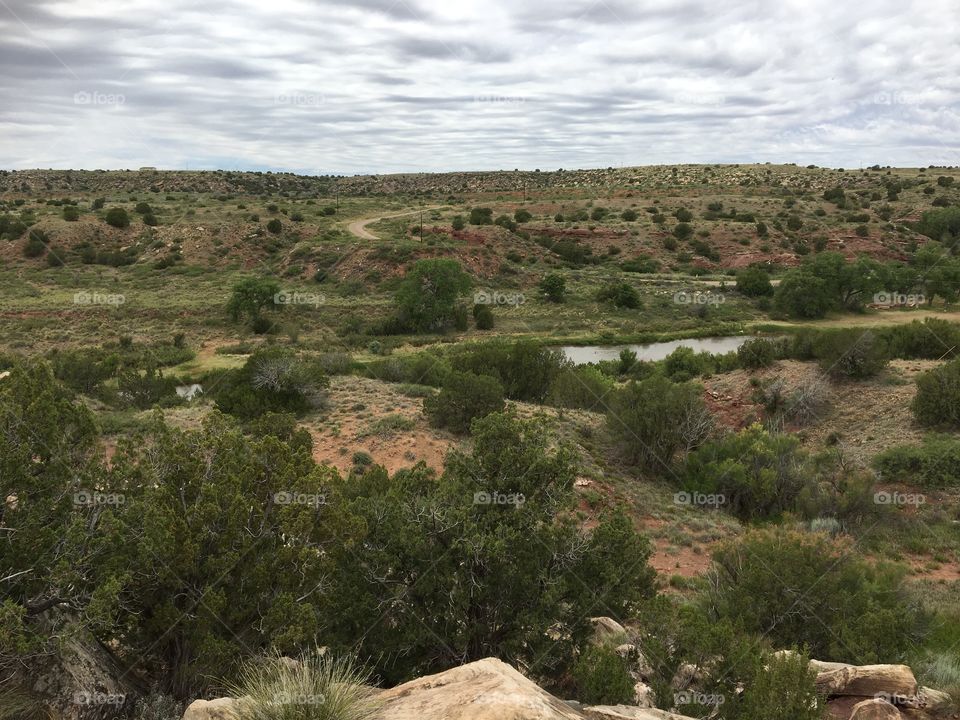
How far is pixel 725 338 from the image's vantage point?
4016 cm

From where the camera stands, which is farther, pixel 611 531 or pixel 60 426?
pixel 611 531

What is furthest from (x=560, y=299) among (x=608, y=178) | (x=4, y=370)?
(x=608, y=178)

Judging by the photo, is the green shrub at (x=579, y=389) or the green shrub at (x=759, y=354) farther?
the green shrub at (x=759, y=354)

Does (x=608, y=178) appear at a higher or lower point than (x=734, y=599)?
higher

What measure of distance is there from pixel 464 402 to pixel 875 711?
13259 mm

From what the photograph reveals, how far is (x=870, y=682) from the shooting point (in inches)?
253

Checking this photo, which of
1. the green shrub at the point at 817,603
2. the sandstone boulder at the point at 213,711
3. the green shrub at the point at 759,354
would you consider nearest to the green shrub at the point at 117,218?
the green shrub at the point at 759,354

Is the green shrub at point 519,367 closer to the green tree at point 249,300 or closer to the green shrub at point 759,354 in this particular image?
the green shrub at point 759,354

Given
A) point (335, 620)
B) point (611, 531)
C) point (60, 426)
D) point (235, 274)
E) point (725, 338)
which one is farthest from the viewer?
point (235, 274)

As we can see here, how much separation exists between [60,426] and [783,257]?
62.2 meters

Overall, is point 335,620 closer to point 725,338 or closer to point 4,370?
point 4,370

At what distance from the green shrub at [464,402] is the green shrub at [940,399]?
12.2 m

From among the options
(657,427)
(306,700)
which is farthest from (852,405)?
(306,700)

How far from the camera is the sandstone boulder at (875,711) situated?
5.69 metres
